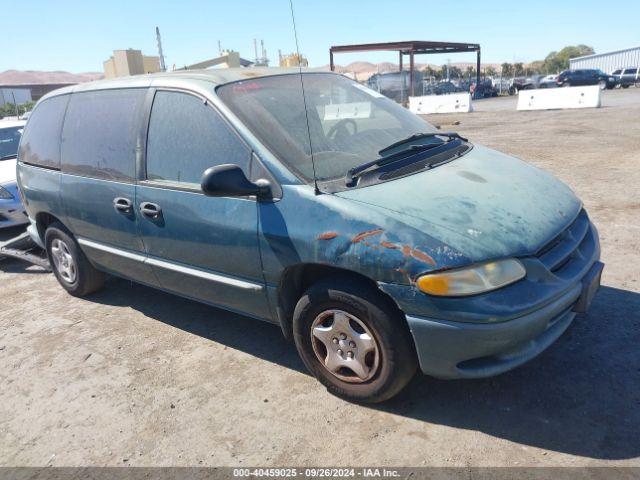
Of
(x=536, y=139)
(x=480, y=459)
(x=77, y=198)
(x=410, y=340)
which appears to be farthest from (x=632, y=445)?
(x=536, y=139)

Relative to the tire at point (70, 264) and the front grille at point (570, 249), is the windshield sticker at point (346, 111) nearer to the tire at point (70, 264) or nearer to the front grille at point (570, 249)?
the front grille at point (570, 249)

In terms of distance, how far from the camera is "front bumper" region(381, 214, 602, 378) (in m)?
2.37

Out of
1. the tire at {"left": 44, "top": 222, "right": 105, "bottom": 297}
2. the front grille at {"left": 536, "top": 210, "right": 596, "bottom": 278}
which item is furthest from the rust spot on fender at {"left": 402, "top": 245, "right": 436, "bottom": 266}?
the tire at {"left": 44, "top": 222, "right": 105, "bottom": 297}

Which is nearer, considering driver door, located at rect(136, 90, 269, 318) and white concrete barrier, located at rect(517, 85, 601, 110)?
driver door, located at rect(136, 90, 269, 318)

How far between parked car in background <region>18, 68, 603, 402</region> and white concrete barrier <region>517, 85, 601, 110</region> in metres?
19.3

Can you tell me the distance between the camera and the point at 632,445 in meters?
2.40

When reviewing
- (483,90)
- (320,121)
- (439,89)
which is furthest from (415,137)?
(439,89)

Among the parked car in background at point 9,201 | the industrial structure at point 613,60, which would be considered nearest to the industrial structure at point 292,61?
the parked car in background at point 9,201

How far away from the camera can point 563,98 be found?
67.5 feet

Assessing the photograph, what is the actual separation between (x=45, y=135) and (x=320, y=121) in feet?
8.73

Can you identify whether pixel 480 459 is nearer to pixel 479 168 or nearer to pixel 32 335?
pixel 479 168

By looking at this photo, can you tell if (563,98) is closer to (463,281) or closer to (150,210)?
(150,210)

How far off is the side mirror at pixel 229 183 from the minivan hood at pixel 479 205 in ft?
1.56

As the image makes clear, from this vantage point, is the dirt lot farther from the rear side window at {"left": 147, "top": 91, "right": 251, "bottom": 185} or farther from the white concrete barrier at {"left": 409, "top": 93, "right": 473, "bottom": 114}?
the white concrete barrier at {"left": 409, "top": 93, "right": 473, "bottom": 114}
